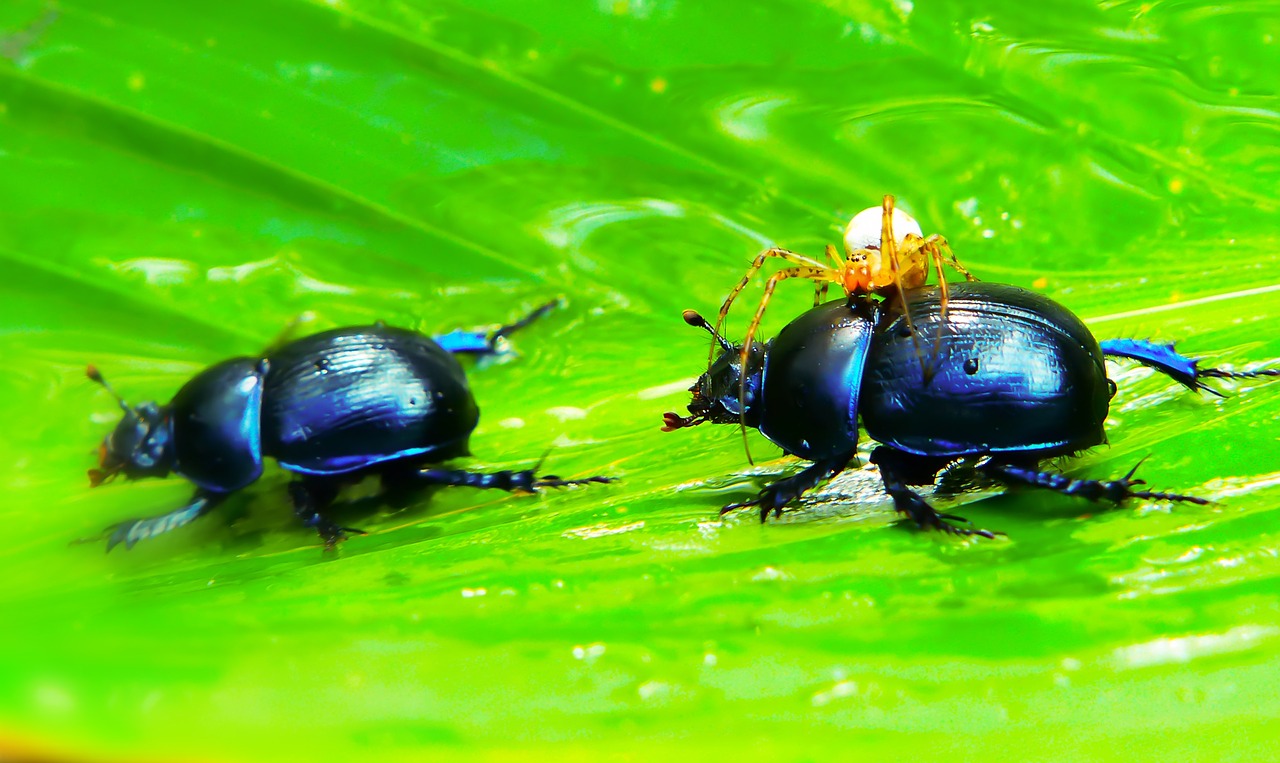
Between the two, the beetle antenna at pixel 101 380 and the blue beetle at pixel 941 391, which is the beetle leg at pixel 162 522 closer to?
the beetle antenna at pixel 101 380

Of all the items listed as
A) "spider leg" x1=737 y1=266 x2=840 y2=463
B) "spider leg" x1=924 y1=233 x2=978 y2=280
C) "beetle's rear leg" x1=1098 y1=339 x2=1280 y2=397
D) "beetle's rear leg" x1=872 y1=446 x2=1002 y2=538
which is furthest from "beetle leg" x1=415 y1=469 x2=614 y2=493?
"beetle's rear leg" x1=1098 y1=339 x2=1280 y2=397

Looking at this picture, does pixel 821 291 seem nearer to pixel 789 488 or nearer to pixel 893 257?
pixel 893 257

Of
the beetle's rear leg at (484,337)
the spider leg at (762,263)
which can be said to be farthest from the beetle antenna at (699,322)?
the beetle's rear leg at (484,337)

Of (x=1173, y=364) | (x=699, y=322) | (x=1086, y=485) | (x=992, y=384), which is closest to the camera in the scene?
(x=1086, y=485)

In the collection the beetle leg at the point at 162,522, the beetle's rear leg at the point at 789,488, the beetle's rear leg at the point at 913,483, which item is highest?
the beetle's rear leg at the point at 913,483

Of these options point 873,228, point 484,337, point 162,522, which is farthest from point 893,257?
point 162,522

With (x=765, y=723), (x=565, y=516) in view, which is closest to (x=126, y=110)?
(x=565, y=516)

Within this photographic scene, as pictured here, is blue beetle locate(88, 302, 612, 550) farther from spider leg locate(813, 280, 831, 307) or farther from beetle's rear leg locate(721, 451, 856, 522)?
spider leg locate(813, 280, 831, 307)
